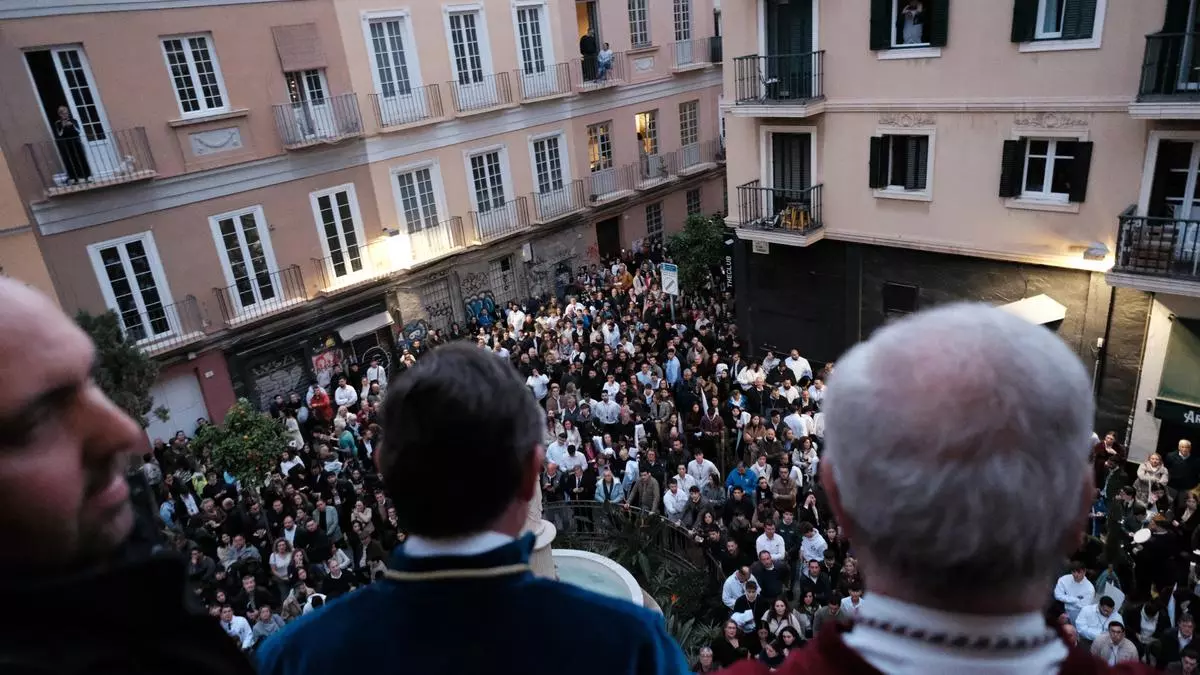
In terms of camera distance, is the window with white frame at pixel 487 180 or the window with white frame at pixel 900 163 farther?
the window with white frame at pixel 487 180

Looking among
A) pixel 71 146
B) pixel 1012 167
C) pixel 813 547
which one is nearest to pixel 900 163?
pixel 1012 167

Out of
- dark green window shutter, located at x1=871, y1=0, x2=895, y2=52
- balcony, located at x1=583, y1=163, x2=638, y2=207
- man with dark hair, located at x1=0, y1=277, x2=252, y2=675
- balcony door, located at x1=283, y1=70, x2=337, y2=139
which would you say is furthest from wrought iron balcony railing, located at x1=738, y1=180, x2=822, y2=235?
man with dark hair, located at x1=0, y1=277, x2=252, y2=675

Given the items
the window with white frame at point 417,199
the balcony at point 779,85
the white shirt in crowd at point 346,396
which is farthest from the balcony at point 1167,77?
the window with white frame at point 417,199

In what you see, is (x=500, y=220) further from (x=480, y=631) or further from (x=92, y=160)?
(x=480, y=631)

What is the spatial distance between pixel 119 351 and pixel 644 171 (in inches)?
686

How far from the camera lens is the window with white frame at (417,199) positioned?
20.4 meters

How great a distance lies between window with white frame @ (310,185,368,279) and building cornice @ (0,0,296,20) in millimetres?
4716

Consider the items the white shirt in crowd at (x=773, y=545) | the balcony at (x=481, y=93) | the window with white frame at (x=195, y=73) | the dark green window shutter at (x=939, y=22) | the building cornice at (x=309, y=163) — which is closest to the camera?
the white shirt in crowd at (x=773, y=545)

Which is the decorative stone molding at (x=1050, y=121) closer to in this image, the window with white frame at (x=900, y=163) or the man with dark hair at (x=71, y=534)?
the window with white frame at (x=900, y=163)

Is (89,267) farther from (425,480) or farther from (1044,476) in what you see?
(1044,476)

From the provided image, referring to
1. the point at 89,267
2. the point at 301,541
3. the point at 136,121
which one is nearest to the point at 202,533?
the point at 301,541

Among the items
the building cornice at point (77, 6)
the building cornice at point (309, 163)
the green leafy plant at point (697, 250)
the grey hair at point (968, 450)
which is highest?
the building cornice at point (77, 6)

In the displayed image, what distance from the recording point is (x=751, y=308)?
59.3 feet

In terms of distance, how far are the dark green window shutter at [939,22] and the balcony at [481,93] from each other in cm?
1194
